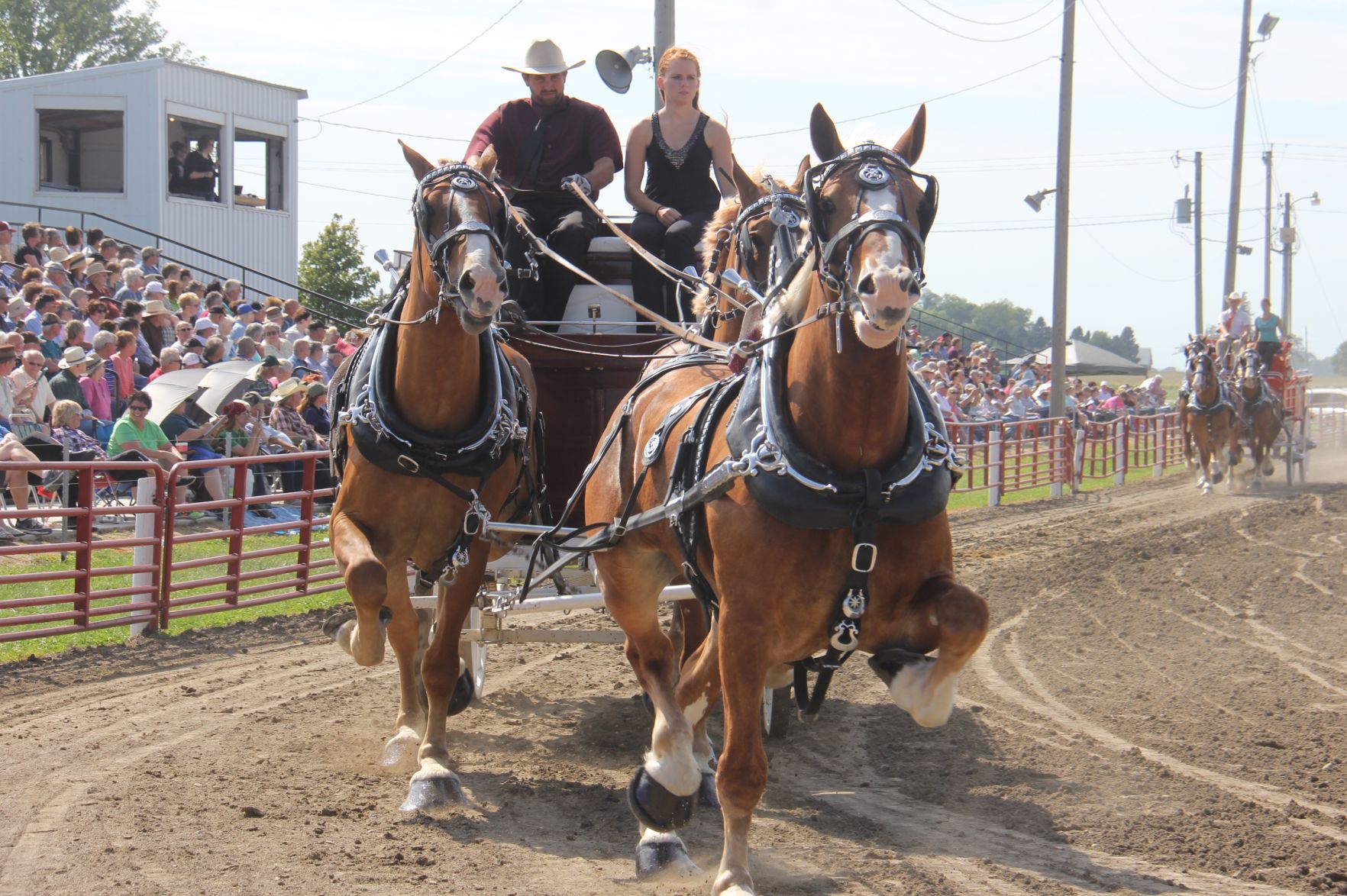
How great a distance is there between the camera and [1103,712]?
715 centimetres

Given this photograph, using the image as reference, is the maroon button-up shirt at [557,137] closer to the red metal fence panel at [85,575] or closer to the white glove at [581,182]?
the white glove at [581,182]

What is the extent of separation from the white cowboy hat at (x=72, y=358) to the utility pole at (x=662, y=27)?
5512mm

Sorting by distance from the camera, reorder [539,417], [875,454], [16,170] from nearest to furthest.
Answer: [875,454] → [539,417] → [16,170]

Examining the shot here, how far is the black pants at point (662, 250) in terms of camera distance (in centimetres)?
747

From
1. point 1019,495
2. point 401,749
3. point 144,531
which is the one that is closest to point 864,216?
point 401,749

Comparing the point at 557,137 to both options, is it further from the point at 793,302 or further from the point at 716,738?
the point at 793,302

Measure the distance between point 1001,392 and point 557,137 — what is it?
21.2m

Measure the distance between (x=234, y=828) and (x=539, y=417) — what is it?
2522 millimetres

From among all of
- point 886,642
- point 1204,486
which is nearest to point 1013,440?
point 1204,486

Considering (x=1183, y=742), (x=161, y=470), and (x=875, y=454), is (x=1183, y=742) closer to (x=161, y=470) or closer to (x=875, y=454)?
(x=875, y=454)

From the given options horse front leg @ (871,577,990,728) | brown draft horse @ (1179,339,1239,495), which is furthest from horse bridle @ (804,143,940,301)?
brown draft horse @ (1179,339,1239,495)

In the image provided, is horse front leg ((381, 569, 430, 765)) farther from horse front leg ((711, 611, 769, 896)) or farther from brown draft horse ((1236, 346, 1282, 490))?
brown draft horse ((1236, 346, 1282, 490))

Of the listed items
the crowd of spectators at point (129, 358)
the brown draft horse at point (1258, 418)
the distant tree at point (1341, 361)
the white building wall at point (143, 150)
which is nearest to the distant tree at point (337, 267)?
the white building wall at point (143, 150)

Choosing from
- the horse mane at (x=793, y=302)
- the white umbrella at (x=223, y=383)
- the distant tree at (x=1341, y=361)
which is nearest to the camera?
the horse mane at (x=793, y=302)
